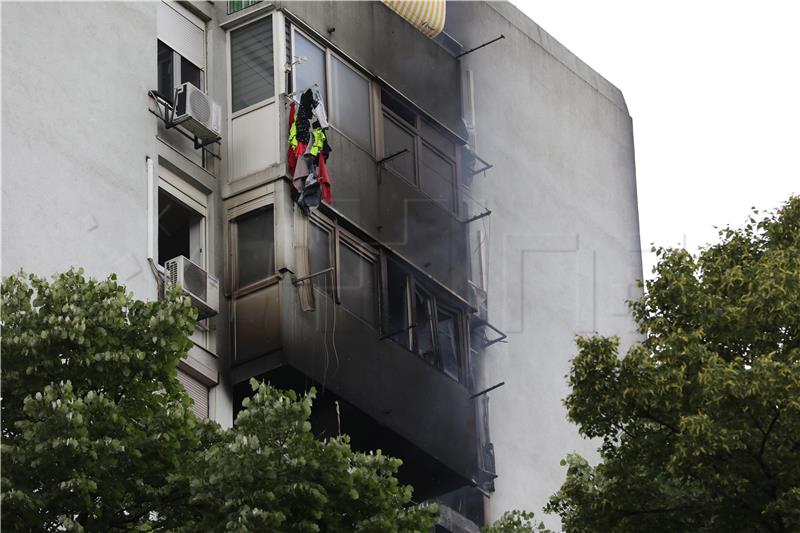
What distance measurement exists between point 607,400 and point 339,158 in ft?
32.2

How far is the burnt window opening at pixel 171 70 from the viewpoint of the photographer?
32.0 metres

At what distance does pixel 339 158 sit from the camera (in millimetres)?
32375

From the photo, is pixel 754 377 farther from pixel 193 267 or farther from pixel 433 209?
pixel 433 209

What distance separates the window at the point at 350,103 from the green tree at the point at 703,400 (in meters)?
9.10

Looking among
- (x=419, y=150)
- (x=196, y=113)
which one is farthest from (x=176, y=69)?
(x=419, y=150)

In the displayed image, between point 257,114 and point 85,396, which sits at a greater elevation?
point 257,114

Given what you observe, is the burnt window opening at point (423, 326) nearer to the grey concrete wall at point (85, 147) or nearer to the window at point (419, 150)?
the window at point (419, 150)

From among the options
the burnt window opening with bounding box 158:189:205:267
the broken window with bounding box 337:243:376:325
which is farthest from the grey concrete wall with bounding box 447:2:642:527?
the burnt window opening with bounding box 158:189:205:267

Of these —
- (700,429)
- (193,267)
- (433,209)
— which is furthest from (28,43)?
(700,429)

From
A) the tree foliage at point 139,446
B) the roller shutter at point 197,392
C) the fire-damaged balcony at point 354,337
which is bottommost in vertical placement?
the tree foliage at point 139,446

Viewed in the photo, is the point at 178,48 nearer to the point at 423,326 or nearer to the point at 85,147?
the point at 85,147

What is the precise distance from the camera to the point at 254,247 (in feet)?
103

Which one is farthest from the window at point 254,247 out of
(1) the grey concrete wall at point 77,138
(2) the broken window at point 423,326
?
(2) the broken window at point 423,326

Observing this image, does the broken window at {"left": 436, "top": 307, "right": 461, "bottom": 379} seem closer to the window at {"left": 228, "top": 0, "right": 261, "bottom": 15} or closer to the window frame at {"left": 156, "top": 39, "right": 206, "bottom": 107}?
the window frame at {"left": 156, "top": 39, "right": 206, "bottom": 107}
